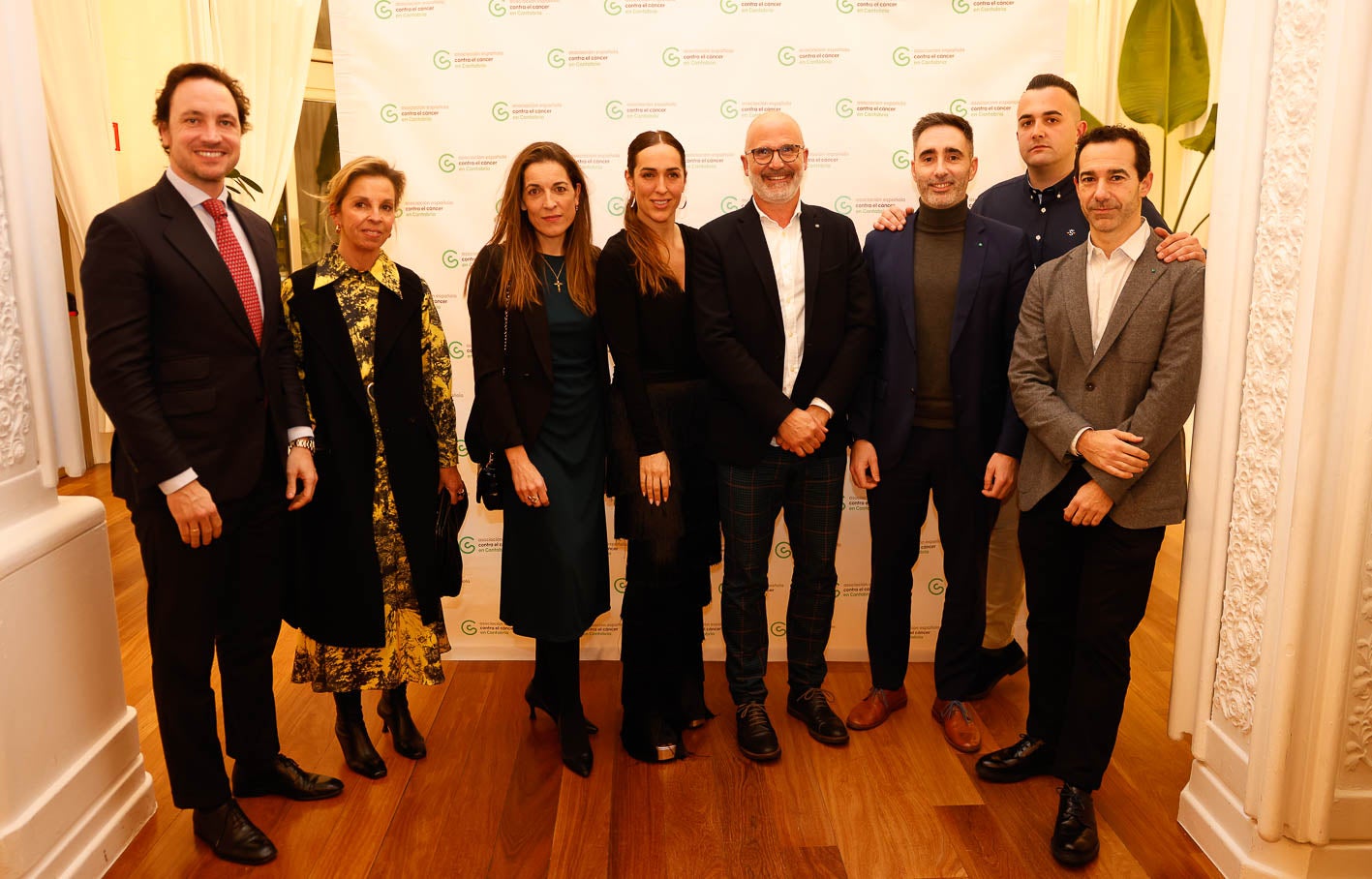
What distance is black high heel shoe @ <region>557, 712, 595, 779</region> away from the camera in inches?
105

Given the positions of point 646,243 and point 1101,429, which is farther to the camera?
point 646,243

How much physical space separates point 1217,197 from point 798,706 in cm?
187

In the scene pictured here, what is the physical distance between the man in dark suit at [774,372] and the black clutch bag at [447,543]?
791mm

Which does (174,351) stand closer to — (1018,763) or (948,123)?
(948,123)

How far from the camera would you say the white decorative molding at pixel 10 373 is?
80.6 inches

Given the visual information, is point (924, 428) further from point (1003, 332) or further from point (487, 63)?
point (487, 63)

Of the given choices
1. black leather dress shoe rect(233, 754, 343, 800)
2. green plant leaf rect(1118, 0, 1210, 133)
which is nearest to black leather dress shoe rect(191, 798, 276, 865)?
black leather dress shoe rect(233, 754, 343, 800)

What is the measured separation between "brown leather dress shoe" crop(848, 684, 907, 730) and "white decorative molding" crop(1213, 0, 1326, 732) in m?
1.02

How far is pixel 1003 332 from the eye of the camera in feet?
8.72

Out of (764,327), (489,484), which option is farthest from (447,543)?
(764,327)

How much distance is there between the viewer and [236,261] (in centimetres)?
221

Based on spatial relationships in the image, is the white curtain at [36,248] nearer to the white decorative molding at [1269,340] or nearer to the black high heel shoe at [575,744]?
the black high heel shoe at [575,744]

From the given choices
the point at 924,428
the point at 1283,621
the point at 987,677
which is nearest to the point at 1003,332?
the point at 924,428

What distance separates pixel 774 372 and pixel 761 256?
336 mm
